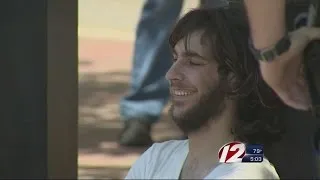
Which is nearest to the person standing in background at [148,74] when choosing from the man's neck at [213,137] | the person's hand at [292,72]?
the man's neck at [213,137]

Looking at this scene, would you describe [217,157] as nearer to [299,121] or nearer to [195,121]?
[195,121]

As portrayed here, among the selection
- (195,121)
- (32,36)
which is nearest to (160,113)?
(195,121)

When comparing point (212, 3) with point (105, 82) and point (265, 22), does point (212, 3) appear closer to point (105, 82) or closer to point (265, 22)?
point (265, 22)

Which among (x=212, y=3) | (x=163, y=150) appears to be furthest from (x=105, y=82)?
(x=212, y=3)

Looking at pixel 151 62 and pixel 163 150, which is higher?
pixel 151 62

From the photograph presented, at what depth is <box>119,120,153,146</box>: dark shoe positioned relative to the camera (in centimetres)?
165

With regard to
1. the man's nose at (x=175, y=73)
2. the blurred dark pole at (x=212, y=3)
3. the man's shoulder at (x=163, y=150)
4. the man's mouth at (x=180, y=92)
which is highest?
the blurred dark pole at (x=212, y=3)

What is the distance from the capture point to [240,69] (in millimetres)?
1555

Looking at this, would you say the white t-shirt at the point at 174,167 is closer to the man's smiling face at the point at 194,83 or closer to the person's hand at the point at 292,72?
the man's smiling face at the point at 194,83

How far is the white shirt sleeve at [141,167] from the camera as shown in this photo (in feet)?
5.38

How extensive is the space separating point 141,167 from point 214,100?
0.28 meters

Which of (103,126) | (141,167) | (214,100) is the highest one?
(214,100)

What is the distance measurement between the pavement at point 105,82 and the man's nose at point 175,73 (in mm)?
96

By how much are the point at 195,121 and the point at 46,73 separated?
448mm
